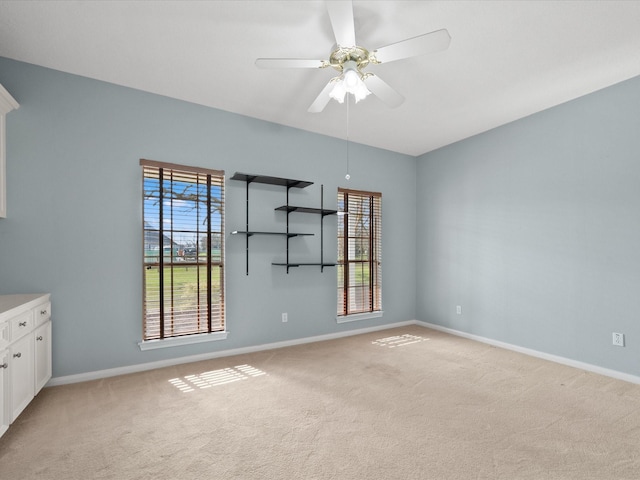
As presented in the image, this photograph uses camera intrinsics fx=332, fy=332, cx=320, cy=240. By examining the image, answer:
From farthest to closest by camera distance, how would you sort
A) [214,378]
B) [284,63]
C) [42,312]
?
[214,378] → [42,312] → [284,63]

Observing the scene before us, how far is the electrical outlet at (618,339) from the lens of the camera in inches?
128

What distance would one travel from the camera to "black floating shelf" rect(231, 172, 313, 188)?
3.76 meters

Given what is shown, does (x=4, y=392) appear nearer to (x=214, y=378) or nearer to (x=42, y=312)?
(x=42, y=312)

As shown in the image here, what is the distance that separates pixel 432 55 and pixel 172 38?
2.10 m

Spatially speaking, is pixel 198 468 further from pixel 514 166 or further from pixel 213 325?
pixel 514 166

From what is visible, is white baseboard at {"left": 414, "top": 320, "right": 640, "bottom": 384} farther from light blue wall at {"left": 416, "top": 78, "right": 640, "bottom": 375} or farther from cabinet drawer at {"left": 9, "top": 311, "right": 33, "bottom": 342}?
cabinet drawer at {"left": 9, "top": 311, "right": 33, "bottom": 342}

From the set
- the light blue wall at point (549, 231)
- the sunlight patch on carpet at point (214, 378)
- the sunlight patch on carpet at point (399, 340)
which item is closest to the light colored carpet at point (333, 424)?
the sunlight patch on carpet at point (214, 378)

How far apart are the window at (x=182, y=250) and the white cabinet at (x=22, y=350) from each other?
81cm

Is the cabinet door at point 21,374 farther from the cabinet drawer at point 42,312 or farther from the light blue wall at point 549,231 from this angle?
the light blue wall at point 549,231

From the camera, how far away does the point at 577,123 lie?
11.7 ft

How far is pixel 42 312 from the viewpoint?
109 inches

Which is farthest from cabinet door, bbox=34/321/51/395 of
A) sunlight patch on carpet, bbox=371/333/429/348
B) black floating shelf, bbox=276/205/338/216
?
sunlight patch on carpet, bbox=371/333/429/348

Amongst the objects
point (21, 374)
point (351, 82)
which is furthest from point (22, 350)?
point (351, 82)

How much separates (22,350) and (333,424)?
2.29m
